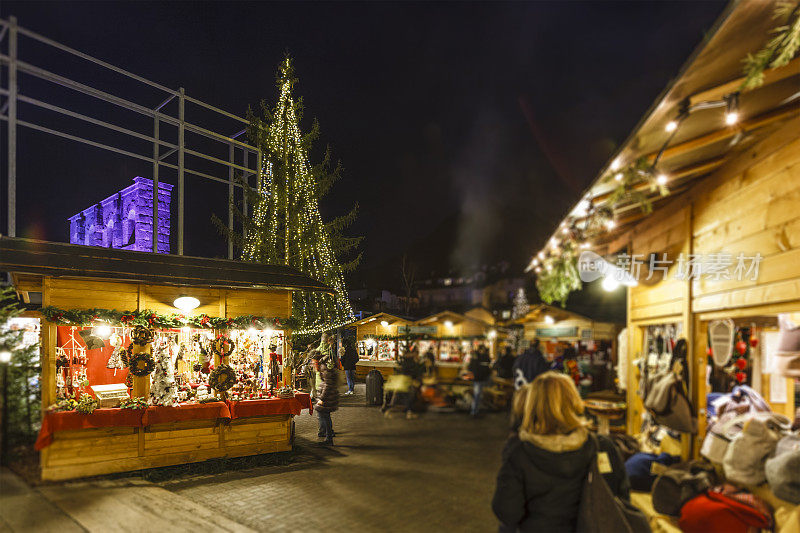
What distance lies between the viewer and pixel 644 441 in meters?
6.28

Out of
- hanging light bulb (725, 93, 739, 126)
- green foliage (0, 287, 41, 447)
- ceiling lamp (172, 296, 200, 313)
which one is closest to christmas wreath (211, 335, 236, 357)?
ceiling lamp (172, 296, 200, 313)

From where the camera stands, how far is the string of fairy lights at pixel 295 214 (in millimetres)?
6129

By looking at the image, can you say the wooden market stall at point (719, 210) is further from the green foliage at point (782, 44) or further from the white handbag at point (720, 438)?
the white handbag at point (720, 438)

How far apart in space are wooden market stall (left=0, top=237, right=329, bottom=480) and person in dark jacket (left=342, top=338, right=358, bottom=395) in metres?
1.87

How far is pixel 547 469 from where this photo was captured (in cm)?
242

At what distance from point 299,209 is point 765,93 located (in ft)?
17.1

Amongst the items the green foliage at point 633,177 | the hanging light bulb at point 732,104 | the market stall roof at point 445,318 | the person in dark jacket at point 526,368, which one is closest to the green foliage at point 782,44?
the hanging light bulb at point 732,104

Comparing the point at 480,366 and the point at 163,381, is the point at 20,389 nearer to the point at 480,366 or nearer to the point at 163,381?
the point at 163,381

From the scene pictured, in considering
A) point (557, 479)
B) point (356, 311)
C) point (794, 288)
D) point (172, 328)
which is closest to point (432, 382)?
point (356, 311)

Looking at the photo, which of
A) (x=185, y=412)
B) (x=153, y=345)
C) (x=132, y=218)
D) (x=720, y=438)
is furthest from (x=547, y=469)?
(x=132, y=218)

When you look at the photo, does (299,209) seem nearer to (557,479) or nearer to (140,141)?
(557,479)

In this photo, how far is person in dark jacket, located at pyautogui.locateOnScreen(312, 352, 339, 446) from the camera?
6.34 m

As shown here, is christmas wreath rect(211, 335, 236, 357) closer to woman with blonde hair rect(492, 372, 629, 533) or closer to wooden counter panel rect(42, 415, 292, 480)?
wooden counter panel rect(42, 415, 292, 480)

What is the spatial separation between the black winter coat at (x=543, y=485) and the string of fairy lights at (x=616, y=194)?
2.18 m
